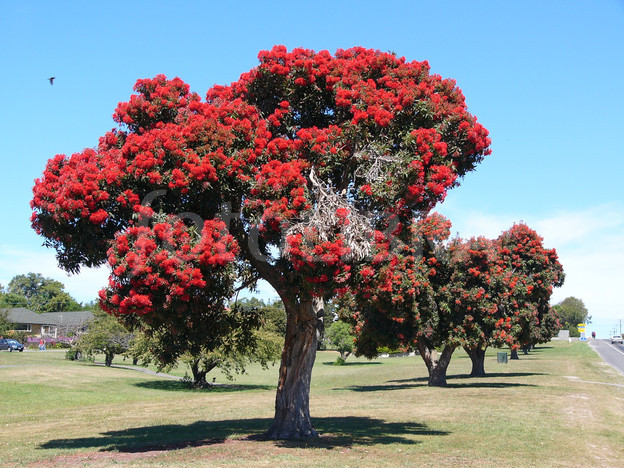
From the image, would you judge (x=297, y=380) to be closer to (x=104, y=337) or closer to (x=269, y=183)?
(x=269, y=183)

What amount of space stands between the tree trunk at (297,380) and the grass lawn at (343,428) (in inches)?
27.9

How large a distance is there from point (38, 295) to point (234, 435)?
163 meters

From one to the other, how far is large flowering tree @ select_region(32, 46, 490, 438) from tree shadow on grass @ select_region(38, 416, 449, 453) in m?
1.16

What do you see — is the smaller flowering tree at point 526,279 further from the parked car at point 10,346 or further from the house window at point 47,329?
the house window at point 47,329

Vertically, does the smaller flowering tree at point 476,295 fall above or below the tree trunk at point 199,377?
above

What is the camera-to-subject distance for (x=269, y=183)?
12070 mm

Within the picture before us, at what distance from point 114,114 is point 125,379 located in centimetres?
3018

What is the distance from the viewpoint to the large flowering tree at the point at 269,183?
11.6m

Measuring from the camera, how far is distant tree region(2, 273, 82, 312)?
142750 mm

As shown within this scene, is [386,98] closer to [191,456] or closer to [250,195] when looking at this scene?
[250,195]

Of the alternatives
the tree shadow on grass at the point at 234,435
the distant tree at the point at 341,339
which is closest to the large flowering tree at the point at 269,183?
the tree shadow on grass at the point at 234,435

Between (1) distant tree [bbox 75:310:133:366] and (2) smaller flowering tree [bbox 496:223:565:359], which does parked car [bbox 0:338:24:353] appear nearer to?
(1) distant tree [bbox 75:310:133:366]

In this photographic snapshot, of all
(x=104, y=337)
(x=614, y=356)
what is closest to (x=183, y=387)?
(x=104, y=337)

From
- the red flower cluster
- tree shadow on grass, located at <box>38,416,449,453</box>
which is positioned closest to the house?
tree shadow on grass, located at <box>38,416,449,453</box>
